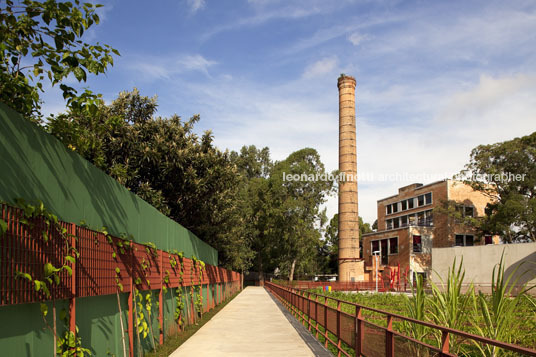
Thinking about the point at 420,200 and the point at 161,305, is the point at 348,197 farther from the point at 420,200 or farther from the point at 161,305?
the point at 161,305

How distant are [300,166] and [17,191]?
6959 cm

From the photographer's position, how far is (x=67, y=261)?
649cm

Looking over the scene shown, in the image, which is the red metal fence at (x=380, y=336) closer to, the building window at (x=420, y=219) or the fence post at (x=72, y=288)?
the fence post at (x=72, y=288)

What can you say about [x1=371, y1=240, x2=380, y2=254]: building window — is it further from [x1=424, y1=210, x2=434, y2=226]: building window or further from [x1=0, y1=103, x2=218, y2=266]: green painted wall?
[x1=0, y1=103, x2=218, y2=266]: green painted wall

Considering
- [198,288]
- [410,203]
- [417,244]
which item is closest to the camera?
[198,288]

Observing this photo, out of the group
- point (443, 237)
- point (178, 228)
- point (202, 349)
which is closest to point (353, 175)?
point (443, 237)

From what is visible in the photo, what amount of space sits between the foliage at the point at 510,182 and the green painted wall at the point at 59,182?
5434cm

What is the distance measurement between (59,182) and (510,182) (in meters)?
60.6

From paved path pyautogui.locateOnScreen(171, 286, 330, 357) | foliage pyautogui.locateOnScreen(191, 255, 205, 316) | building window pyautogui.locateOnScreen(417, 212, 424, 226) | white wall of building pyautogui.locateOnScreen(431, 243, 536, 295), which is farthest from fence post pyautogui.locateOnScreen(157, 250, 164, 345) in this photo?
building window pyautogui.locateOnScreen(417, 212, 424, 226)

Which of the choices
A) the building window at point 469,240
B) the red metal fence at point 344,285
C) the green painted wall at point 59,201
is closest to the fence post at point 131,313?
the green painted wall at point 59,201

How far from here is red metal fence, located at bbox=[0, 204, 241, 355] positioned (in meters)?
5.12

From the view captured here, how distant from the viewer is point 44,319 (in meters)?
5.67

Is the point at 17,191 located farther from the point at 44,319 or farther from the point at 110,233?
the point at 110,233

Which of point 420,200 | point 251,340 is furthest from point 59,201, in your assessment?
point 420,200
